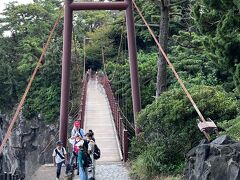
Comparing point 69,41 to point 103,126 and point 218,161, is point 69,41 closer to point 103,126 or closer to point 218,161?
point 103,126

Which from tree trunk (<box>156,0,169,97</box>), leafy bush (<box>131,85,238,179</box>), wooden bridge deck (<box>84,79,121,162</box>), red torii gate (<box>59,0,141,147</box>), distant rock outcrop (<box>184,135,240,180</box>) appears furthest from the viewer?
wooden bridge deck (<box>84,79,121,162</box>)

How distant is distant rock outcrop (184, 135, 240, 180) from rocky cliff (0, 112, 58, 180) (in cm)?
2456

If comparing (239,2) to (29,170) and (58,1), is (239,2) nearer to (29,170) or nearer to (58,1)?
(29,170)

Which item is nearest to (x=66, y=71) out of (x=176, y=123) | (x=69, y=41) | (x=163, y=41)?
(x=69, y=41)

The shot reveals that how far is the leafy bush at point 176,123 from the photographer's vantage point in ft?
26.8

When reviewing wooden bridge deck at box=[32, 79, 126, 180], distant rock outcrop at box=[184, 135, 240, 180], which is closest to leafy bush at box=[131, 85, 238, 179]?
wooden bridge deck at box=[32, 79, 126, 180]

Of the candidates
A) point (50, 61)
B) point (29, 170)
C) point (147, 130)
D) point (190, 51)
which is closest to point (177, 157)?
point (147, 130)

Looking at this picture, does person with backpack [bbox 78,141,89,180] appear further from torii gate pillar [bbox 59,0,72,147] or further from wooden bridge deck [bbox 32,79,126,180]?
torii gate pillar [bbox 59,0,72,147]

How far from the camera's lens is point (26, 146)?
31.7 metres

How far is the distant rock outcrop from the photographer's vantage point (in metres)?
5.21

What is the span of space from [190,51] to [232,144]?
1204 cm

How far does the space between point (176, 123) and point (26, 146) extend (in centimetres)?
2446

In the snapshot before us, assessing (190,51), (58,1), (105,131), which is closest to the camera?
(105,131)

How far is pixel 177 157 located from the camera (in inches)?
337
